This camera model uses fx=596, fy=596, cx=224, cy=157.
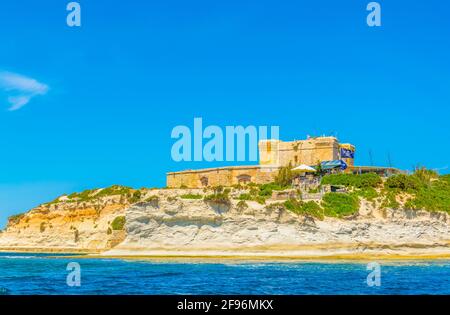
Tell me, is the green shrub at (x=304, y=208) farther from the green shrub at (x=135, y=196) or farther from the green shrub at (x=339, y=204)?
the green shrub at (x=135, y=196)

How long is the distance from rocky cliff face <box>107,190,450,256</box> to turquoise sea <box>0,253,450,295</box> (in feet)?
32.1

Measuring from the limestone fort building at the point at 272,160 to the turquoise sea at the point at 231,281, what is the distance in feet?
100

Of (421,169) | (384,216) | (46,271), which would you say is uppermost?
(421,169)

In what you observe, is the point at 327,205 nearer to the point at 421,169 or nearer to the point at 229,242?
the point at 229,242

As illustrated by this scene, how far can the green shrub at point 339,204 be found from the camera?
43.0 m

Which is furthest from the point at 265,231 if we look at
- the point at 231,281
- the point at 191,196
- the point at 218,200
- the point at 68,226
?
the point at 68,226

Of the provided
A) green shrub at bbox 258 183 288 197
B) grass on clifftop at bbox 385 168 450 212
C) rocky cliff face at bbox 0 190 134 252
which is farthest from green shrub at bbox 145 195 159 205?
grass on clifftop at bbox 385 168 450 212

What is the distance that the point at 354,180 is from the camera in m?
50.2

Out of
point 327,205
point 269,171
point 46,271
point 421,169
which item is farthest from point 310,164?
point 46,271

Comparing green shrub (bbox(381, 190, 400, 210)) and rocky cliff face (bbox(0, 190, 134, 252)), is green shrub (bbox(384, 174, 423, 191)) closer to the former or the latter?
green shrub (bbox(381, 190, 400, 210))

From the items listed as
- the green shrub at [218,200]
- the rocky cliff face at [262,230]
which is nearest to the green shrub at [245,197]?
the rocky cliff face at [262,230]
